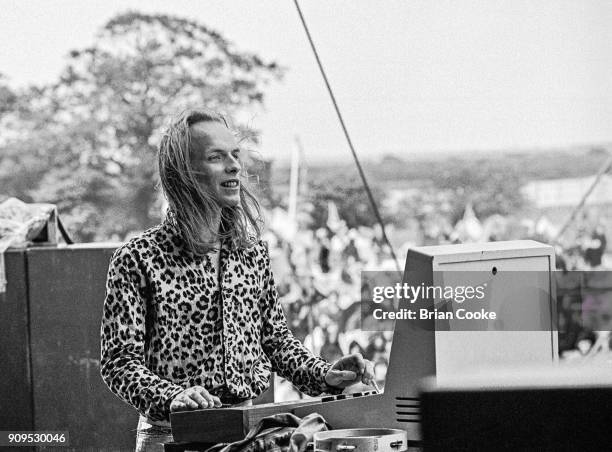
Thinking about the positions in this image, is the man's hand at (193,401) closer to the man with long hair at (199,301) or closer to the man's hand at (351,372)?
the man with long hair at (199,301)

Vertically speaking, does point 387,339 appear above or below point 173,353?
below

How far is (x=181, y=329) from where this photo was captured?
2256 millimetres

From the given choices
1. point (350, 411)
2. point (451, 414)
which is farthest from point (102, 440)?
point (451, 414)

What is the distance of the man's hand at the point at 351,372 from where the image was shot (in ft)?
7.30

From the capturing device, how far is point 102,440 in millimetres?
3781

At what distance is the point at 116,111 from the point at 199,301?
538 cm

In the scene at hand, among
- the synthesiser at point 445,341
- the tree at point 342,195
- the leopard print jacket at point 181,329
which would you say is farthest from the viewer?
the tree at point 342,195

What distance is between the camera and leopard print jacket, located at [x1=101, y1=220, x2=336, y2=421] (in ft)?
7.09

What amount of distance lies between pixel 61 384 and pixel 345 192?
388cm

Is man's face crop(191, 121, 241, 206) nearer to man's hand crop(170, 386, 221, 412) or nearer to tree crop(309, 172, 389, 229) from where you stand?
man's hand crop(170, 386, 221, 412)

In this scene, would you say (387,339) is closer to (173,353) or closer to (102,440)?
(102,440)

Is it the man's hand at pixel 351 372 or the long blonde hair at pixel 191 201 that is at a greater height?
the long blonde hair at pixel 191 201

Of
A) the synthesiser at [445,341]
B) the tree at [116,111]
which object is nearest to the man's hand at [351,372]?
the synthesiser at [445,341]

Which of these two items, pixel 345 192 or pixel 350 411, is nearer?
pixel 350 411
